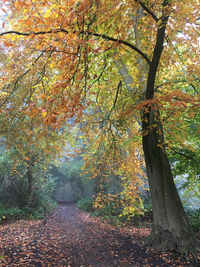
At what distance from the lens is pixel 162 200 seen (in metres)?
5.20

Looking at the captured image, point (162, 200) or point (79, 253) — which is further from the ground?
point (162, 200)

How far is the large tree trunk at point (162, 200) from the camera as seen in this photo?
4.87 m

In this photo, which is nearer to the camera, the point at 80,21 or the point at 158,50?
the point at 80,21

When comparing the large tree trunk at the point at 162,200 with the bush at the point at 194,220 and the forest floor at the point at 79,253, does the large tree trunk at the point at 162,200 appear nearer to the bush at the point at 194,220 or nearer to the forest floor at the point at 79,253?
the forest floor at the point at 79,253

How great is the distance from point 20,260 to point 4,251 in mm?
903

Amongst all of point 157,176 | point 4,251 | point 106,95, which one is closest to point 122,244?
point 157,176

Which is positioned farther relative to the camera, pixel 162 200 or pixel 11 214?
pixel 11 214

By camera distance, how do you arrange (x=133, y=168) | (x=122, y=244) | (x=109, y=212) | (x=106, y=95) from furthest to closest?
(x=109, y=212) < (x=133, y=168) < (x=106, y=95) < (x=122, y=244)

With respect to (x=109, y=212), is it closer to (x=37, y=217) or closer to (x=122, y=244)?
(x=37, y=217)

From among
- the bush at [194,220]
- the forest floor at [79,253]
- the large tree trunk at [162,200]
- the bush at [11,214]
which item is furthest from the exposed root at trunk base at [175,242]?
the bush at [11,214]

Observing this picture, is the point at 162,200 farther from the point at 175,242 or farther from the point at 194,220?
the point at 194,220

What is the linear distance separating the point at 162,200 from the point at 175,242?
1.01m

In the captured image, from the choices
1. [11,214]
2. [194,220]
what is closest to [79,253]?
[194,220]

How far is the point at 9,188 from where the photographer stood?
506 inches
